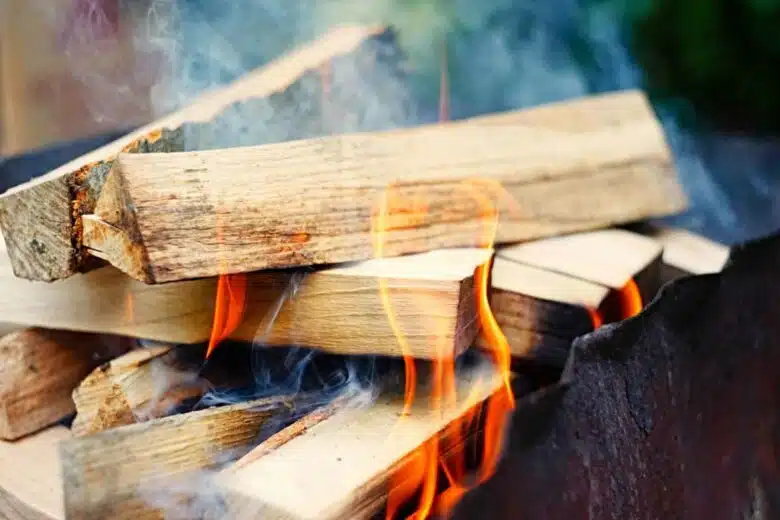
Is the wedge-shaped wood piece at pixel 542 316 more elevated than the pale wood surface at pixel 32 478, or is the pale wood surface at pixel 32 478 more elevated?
the wedge-shaped wood piece at pixel 542 316

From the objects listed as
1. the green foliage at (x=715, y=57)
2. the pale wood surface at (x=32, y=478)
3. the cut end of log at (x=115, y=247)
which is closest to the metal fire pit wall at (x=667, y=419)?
the cut end of log at (x=115, y=247)

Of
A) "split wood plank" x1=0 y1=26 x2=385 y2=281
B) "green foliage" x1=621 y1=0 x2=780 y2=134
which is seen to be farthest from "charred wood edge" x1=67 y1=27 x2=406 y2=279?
"green foliage" x1=621 y1=0 x2=780 y2=134

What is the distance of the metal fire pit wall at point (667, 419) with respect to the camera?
1093 mm

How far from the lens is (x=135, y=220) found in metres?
1.17

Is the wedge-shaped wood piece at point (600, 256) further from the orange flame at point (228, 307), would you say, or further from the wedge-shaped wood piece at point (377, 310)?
the orange flame at point (228, 307)

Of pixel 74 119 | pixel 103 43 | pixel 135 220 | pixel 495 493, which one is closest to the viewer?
pixel 495 493

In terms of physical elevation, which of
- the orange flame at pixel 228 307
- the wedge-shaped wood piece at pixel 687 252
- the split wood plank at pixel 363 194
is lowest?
the wedge-shaped wood piece at pixel 687 252

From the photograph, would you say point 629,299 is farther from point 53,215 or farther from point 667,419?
point 53,215

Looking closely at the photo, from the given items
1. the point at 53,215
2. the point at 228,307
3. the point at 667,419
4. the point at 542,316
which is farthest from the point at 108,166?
the point at 667,419

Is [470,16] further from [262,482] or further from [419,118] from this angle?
[262,482]

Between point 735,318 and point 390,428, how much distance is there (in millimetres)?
615

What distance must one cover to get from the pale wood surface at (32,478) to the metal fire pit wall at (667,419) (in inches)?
25.3

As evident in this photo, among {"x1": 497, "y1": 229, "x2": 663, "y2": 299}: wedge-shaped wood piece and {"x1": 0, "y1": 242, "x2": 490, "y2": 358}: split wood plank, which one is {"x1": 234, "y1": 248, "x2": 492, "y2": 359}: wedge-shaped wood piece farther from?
{"x1": 497, "y1": 229, "x2": 663, "y2": 299}: wedge-shaped wood piece

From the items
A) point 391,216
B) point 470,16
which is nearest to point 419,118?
point 470,16
